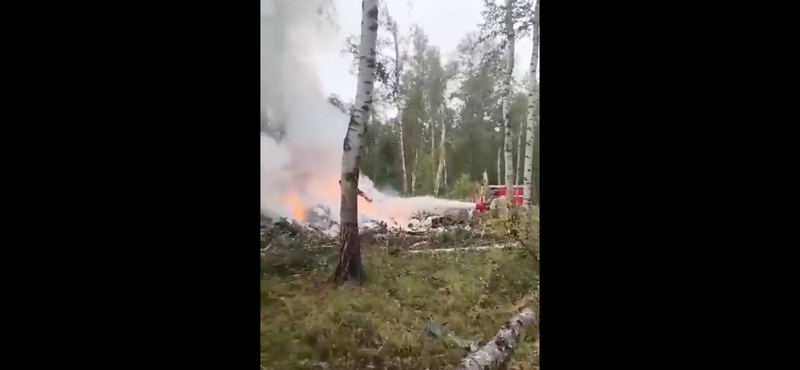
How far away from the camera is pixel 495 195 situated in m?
1.63

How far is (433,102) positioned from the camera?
5.36 ft

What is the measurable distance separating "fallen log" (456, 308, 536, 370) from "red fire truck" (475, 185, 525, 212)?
0.34 metres

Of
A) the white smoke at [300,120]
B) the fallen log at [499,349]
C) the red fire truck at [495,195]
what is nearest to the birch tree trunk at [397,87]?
the white smoke at [300,120]

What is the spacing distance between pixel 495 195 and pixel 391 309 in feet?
1.54

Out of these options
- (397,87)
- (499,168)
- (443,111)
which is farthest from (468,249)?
(397,87)

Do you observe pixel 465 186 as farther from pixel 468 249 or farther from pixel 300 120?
pixel 300 120

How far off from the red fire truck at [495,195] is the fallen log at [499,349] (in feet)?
1.13

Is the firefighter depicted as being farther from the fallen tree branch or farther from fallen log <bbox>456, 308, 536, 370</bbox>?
fallen log <bbox>456, 308, 536, 370</bbox>

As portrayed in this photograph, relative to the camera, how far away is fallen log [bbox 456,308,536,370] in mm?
1592
